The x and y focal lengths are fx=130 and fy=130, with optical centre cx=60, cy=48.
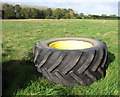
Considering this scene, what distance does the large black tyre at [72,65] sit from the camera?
2139mm

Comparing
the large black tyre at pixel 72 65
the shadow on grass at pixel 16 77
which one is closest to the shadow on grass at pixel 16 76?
the shadow on grass at pixel 16 77

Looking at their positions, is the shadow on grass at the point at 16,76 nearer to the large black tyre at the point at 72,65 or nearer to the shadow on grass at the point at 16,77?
the shadow on grass at the point at 16,77

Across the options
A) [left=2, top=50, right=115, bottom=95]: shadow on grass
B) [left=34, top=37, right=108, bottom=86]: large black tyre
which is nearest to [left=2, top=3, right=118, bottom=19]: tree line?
[left=2, top=50, right=115, bottom=95]: shadow on grass

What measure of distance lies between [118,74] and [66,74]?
1.16 metres

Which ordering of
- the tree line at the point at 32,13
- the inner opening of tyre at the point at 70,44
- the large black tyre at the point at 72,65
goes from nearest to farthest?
the large black tyre at the point at 72,65
the inner opening of tyre at the point at 70,44
the tree line at the point at 32,13

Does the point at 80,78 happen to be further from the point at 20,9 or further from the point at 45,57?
the point at 20,9

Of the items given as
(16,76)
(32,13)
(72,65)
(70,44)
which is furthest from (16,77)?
(32,13)

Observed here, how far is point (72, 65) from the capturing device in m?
2.13

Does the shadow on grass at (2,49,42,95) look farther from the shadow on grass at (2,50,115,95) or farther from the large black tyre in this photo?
the large black tyre

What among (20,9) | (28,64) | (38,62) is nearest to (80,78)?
(38,62)

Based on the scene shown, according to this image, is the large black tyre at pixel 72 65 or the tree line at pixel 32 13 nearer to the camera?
the large black tyre at pixel 72 65

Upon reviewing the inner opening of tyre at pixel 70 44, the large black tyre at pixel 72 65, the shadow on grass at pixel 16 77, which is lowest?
the shadow on grass at pixel 16 77

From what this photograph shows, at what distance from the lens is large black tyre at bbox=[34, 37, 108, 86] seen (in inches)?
84.2

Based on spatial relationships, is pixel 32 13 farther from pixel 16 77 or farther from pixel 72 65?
pixel 72 65
